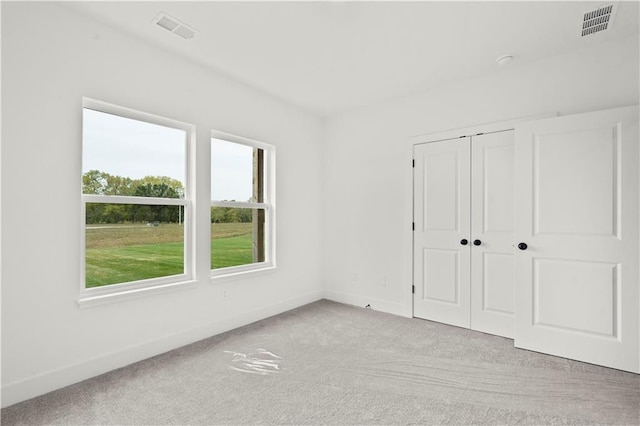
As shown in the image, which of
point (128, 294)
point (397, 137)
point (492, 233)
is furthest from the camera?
point (397, 137)

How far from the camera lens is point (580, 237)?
280 cm

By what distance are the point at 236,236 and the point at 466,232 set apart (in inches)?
102

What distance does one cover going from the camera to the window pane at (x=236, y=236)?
3.55 metres

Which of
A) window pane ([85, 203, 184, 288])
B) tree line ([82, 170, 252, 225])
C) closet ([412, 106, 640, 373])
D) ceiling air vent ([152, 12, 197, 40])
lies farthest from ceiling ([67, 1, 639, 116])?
window pane ([85, 203, 184, 288])

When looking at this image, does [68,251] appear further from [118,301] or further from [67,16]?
[67,16]

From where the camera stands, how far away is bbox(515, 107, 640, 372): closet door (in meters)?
2.63

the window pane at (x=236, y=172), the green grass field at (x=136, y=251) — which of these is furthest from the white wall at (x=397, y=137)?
the green grass field at (x=136, y=251)

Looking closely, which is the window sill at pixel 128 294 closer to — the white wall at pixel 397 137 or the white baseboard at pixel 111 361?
the white baseboard at pixel 111 361

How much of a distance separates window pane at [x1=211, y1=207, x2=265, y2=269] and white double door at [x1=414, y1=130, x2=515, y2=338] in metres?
1.95

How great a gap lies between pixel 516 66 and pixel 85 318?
4430 millimetres

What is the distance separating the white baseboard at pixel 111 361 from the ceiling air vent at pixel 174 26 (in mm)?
2600

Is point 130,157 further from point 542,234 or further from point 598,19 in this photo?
point 598,19

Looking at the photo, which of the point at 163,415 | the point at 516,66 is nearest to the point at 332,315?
the point at 163,415

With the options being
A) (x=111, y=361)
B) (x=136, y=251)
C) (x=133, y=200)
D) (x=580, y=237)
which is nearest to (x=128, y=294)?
(x=136, y=251)
